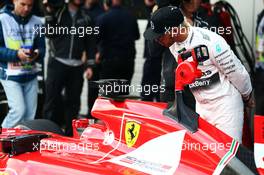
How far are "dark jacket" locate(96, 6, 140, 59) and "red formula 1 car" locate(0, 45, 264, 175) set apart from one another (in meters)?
3.44

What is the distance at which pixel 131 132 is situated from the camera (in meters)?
3.80

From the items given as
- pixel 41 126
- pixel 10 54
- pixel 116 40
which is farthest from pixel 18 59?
pixel 116 40

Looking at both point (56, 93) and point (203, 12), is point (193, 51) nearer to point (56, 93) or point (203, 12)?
point (203, 12)

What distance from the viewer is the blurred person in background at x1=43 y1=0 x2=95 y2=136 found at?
711cm

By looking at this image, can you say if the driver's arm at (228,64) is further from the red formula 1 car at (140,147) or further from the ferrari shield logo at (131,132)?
the ferrari shield logo at (131,132)

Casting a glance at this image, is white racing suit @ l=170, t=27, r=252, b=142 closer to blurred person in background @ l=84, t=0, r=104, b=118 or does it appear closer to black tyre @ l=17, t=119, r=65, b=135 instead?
black tyre @ l=17, t=119, r=65, b=135

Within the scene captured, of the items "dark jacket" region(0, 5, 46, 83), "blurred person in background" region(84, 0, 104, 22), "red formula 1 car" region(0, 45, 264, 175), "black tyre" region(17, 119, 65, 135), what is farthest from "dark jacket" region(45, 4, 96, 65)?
"red formula 1 car" region(0, 45, 264, 175)

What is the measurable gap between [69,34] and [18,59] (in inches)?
45.5

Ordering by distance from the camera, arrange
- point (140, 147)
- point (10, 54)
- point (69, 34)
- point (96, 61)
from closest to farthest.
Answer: point (140, 147)
point (10, 54)
point (69, 34)
point (96, 61)

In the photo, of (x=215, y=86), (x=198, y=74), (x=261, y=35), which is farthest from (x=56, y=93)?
(x=198, y=74)

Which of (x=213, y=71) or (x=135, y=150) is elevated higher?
(x=213, y=71)

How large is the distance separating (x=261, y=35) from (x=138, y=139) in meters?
3.26

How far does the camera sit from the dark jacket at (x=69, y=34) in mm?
7090

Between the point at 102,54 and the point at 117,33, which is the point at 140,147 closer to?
the point at 117,33
